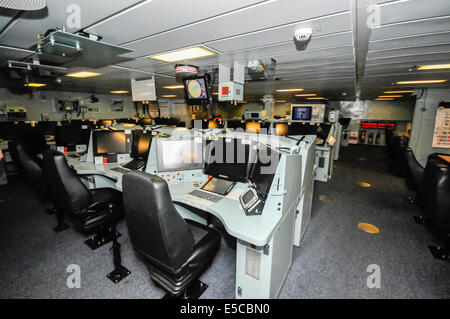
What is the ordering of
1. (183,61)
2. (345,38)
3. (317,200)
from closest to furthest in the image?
(345,38) < (183,61) < (317,200)

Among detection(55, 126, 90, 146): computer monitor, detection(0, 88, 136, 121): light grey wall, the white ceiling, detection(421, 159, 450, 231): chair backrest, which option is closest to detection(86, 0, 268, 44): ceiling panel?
the white ceiling

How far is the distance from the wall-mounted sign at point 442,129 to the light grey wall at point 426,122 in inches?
3.7

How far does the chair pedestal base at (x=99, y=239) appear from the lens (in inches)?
98.7

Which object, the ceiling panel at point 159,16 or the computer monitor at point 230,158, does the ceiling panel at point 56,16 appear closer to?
the ceiling panel at point 159,16

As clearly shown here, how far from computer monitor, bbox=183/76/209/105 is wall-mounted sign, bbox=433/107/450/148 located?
20.3ft

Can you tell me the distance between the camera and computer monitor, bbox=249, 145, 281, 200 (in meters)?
1.68

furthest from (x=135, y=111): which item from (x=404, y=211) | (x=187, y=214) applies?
(x=404, y=211)

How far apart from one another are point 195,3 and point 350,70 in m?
3.26

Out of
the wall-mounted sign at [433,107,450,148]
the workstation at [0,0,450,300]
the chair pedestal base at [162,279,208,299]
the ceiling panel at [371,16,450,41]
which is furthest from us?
the wall-mounted sign at [433,107,450,148]

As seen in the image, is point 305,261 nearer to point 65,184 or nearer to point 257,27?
point 257,27

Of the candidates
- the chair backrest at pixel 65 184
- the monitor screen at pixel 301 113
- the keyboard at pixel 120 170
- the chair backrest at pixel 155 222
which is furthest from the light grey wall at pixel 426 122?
the chair backrest at pixel 65 184

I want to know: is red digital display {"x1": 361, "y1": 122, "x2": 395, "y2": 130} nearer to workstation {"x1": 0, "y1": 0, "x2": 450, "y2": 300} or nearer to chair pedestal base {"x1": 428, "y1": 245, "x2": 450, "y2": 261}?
workstation {"x1": 0, "y1": 0, "x2": 450, "y2": 300}

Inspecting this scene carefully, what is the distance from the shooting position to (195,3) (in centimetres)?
142
